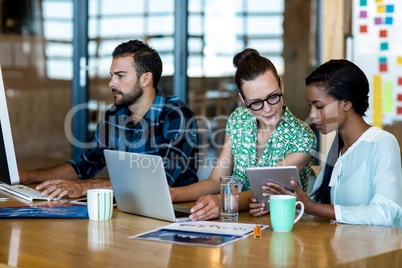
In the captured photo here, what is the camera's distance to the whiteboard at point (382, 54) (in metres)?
3.73

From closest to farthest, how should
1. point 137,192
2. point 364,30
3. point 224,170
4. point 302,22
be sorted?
point 137,192 < point 224,170 < point 364,30 < point 302,22

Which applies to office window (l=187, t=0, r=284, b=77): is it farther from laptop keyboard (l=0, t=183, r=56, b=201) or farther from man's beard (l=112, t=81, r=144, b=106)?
laptop keyboard (l=0, t=183, r=56, b=201)

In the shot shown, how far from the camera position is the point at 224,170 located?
2.05 m

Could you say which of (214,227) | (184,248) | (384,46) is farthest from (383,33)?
(184,248)

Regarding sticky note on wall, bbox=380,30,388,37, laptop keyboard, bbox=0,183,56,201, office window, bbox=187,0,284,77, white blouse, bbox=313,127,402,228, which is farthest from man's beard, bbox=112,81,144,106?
office window, bbox=187,0,284,77

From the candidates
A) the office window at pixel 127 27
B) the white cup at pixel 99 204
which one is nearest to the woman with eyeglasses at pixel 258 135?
the white cup at pixel 99 204

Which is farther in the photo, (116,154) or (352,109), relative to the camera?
(352,109)

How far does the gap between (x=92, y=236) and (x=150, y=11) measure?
366 cm

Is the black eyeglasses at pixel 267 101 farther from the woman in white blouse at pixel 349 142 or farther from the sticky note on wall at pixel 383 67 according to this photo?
the sticky note on wall at pixel 383 67

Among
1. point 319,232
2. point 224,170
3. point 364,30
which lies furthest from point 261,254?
point 364,30

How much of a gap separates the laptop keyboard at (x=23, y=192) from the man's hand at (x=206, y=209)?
1.96 ft

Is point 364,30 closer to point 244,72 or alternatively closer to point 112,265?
point 244,72

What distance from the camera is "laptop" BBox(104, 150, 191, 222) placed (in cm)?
147

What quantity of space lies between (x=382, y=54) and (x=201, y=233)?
282cm
